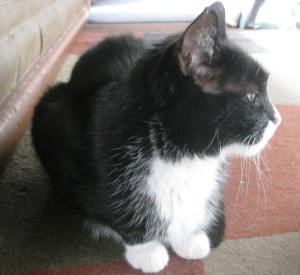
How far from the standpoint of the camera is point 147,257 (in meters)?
0.75

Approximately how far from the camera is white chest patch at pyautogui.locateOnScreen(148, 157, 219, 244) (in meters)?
0.66

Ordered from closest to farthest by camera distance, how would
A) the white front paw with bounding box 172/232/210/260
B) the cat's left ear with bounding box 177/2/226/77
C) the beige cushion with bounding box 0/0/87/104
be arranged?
the cat's left ear with bounding box 177/2/226/77, the white front paw with bounding box 172/232/210/260, the beige cushion with bounding box 0/0/87/104

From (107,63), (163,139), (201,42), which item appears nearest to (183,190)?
(163,139)

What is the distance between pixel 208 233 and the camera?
0.81 metres

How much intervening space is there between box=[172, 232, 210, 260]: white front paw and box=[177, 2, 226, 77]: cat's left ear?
1.31 feet

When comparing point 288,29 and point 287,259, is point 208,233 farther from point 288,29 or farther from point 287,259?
point 288,29

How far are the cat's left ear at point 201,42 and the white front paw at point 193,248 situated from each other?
0.40 meters

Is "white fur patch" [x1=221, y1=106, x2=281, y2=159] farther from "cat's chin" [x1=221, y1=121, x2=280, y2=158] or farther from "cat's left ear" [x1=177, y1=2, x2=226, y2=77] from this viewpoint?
"cat's left ear" [x1=177, y1=2, x2=226, y2=77]

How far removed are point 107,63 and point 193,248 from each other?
0.52 m

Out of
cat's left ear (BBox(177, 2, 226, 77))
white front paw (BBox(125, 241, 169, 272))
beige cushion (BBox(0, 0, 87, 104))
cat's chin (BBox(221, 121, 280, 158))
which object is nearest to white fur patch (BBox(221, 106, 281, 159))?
cat's chin (BBox(221, 121, 280, 158))

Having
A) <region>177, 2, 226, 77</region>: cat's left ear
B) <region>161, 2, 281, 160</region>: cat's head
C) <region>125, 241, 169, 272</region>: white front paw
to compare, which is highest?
<region>177, 2, 226, 77</region>: cat's left ear

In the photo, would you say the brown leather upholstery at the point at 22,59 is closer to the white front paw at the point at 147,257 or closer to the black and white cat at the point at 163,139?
the black and white cat at the point at 163,139

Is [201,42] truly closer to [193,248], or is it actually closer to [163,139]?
[163,139]

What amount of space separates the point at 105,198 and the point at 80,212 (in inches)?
5.8
